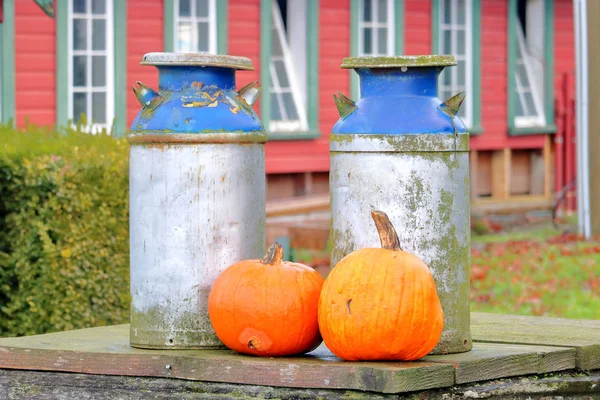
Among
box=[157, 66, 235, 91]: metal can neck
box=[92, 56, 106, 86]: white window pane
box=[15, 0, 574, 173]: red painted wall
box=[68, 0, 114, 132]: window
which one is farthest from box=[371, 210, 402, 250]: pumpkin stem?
box=[92, 56, 106, 86]: white window pane

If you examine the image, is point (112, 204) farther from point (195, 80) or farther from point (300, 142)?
point (300, 142)

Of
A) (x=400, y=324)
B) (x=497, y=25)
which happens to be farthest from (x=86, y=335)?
(x=497, y=25)

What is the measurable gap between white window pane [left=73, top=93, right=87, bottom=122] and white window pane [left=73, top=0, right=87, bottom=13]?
846 millimetres

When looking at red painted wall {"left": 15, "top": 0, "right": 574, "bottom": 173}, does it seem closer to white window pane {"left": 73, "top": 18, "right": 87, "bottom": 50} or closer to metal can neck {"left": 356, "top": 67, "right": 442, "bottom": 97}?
white window pane {"left": 73, "top": 18, "right": 87, "bottom": 50}

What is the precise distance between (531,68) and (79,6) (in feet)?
22.0

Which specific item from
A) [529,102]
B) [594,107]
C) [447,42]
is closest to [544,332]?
[594,107]

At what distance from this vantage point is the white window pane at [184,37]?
12383 millimetres

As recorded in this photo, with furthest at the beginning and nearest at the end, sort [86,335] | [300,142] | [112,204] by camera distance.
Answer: [300,142]
[112,204]
[86,335]

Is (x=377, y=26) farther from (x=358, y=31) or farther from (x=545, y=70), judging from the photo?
(x=545, y=70)

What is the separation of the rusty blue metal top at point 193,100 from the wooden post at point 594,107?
908 centimetres

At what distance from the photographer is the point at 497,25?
15.1 metres

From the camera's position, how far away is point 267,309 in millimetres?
3457

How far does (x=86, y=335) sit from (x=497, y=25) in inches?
462

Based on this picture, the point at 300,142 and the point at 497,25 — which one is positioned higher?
the point at 497,25
